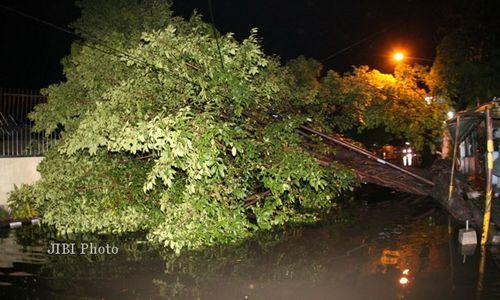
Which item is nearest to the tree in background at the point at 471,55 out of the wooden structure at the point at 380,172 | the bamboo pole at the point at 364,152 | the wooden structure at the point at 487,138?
the wooden structure at the point at 487,138

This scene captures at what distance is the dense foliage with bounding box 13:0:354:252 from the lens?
7.18m

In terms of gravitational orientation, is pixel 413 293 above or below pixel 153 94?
below

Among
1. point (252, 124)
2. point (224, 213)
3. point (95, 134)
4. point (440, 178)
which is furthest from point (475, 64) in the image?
point (95, 134)

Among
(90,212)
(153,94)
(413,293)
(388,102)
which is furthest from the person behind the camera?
(388,102)

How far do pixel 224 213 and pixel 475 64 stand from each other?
44.5 ft

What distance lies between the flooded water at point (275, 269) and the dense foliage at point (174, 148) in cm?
58

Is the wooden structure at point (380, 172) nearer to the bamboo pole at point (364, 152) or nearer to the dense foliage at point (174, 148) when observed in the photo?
the bamboo pole at point (364, 152)

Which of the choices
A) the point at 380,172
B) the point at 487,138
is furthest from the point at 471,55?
the point at 487,138

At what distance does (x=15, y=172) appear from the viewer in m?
11.3

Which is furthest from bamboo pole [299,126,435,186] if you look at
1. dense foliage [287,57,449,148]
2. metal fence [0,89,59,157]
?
metal fence [0,89,59,157]

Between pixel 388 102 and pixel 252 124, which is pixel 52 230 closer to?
pixel 252 124

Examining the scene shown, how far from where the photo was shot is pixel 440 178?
36.5 ft

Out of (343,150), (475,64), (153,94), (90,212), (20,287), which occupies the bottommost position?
(20,287)

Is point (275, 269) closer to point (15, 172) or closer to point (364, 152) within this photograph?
point (364, 152)
